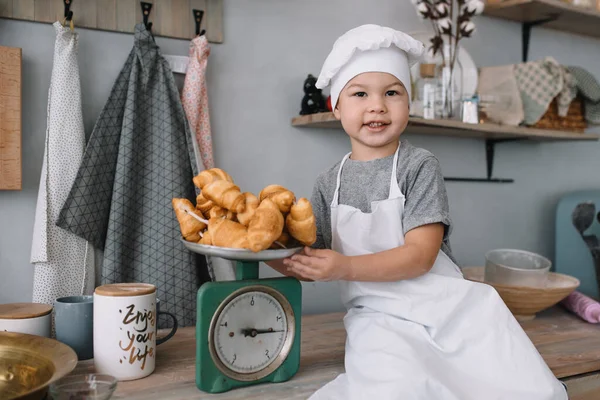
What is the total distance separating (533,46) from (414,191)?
1.46 meters

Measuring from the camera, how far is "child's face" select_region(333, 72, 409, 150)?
44.6 inches

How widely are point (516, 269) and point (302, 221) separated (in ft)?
2.95

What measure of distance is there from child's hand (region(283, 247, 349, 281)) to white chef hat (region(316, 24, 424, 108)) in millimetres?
392

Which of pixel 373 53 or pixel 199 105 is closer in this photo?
pixel 373 53

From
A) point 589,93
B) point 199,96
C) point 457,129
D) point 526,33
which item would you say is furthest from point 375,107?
point 526,33

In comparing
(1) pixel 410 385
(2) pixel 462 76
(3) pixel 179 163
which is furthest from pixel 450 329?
(2) pixel 462 76

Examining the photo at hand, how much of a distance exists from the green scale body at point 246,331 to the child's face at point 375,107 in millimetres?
350

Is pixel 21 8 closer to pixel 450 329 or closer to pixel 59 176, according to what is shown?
pixel 59 176

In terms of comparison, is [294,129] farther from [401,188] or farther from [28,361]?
[28,361]

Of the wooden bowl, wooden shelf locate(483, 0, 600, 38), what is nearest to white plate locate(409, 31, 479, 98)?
wooden shelf locate(483, 0, 600, 38)

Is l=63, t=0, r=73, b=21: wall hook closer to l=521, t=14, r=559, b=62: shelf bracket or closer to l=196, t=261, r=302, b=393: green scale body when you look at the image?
l=196, t=261, r=302, b=393: green scale body

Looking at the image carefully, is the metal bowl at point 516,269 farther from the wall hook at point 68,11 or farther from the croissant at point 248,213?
the wall hook at point 68,11

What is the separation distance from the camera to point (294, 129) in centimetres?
172

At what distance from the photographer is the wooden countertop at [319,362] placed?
3.28ft
